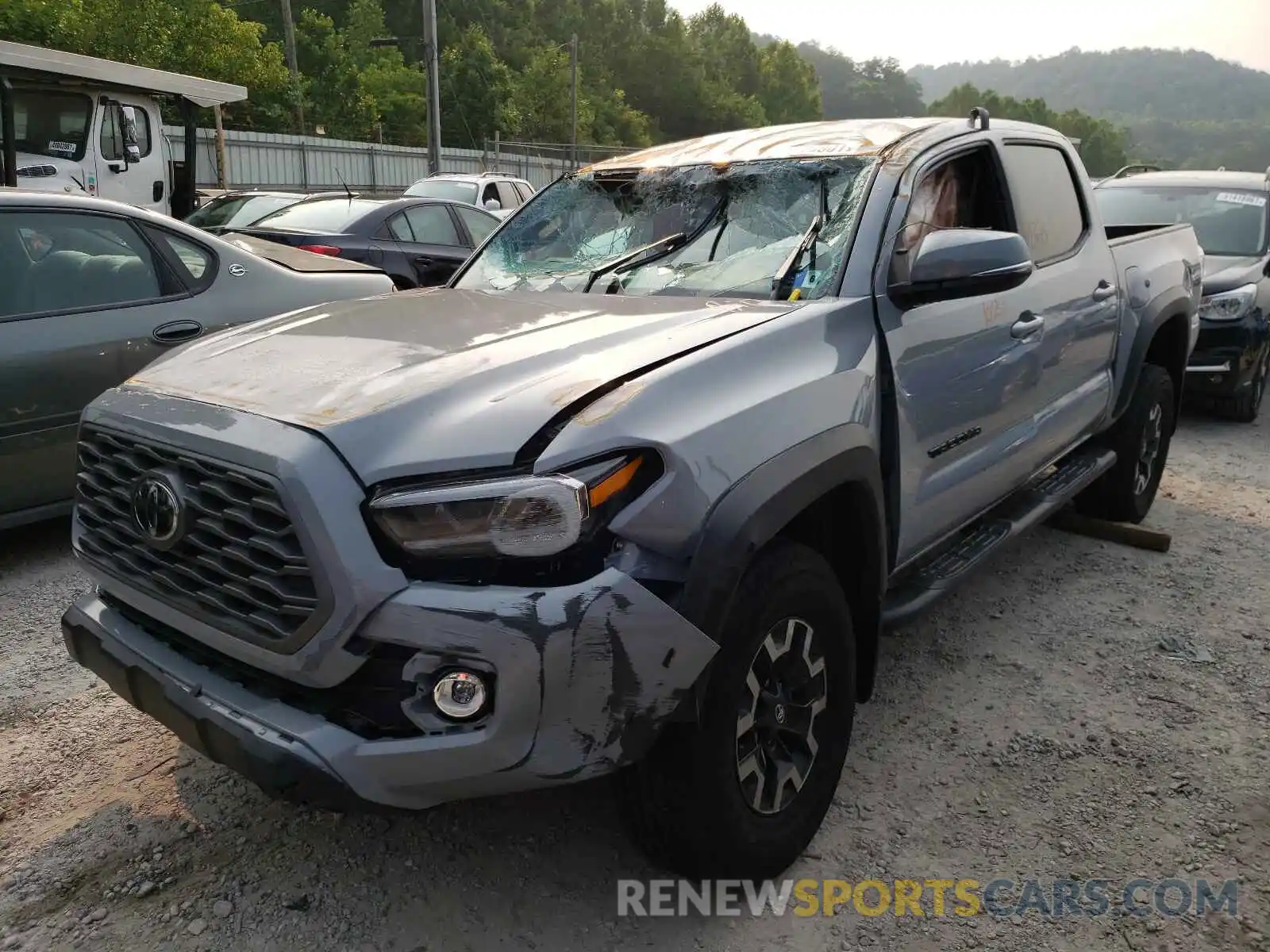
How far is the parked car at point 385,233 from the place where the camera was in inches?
323

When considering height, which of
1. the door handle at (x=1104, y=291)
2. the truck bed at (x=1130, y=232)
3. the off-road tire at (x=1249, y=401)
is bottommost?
the off-road tire at (x=1249, y=401)

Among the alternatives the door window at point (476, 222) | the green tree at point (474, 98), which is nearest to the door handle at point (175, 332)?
the door window at point (476, 222)

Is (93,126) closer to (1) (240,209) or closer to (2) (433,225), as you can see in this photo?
(1) (240,209)

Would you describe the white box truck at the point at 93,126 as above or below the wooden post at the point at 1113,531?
above

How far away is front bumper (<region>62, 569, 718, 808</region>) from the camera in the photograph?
1812 millimetres

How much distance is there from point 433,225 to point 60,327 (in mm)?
5507

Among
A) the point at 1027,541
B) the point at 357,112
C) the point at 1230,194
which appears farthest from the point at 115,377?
the point at 357,112

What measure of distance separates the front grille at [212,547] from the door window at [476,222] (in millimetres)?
7673

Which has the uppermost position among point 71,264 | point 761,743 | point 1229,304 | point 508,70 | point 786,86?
point 786,86

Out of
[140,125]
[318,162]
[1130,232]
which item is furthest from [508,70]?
[1130,232]

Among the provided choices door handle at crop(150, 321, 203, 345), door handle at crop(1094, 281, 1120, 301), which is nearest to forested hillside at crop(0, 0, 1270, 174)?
door handle at crop(1094, 281, 1120, 301)

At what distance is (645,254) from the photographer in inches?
124

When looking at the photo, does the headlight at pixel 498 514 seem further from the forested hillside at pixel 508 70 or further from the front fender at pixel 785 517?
the forested hillside at pixel 508 70

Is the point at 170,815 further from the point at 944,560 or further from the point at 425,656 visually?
the point at 944,560
